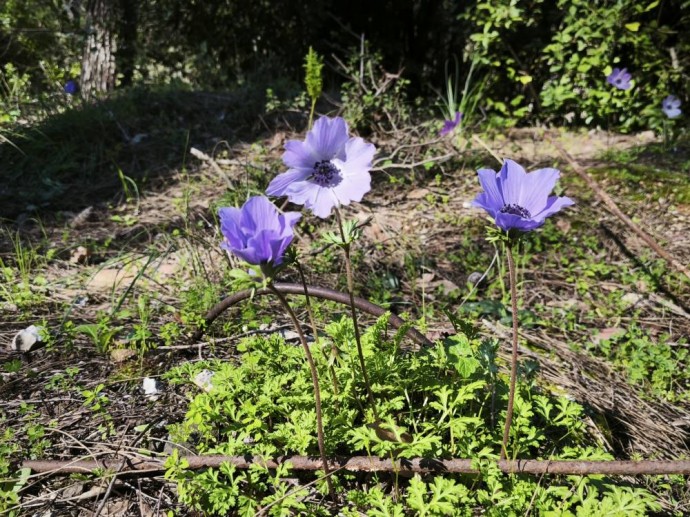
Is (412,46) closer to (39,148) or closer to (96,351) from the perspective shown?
(39,148)

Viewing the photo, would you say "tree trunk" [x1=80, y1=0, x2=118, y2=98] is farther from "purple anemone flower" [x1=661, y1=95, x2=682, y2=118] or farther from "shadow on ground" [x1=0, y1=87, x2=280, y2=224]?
"purple anemone flower" [x1=661, y1=95, x2=682, y2=118]

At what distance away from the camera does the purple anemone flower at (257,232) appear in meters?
1.08

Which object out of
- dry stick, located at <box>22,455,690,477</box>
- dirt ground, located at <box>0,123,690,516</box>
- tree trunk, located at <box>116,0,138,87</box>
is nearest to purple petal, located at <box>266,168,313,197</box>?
dry stick, located at <box>22,455,690,477</box>

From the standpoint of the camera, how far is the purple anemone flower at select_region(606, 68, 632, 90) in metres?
4.62

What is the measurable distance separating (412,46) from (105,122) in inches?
155

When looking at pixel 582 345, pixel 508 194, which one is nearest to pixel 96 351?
pixel 508 194

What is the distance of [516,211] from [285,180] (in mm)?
577

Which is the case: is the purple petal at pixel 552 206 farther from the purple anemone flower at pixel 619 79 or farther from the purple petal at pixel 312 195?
the purple anemone flower at pixel 619 79

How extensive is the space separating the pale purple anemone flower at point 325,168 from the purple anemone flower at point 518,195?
293mm

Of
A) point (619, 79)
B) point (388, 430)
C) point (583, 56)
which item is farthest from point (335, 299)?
point (583, 56)

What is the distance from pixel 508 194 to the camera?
1.29 metres

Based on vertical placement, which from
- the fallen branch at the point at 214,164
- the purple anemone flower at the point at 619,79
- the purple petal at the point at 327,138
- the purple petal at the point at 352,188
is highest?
the purple anemone flower at the point at 619,79

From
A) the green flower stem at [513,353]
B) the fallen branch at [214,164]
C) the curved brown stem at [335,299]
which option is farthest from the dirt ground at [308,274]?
the green flower stem at [513,353]

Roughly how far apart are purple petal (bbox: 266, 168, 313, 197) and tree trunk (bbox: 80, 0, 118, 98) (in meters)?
5.08
